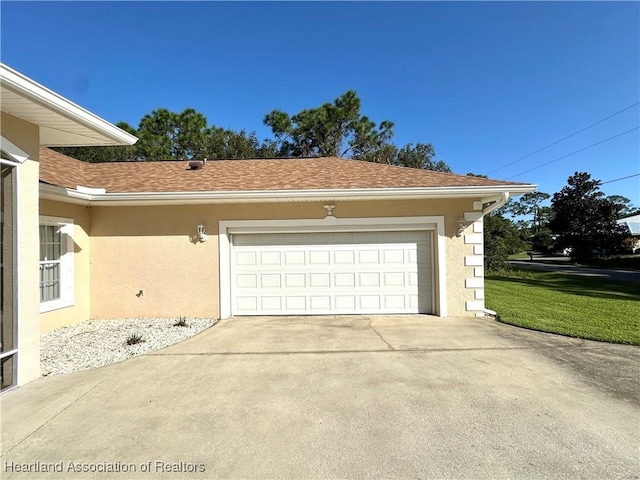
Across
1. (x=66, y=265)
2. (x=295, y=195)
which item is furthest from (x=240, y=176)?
(x=66, y=265)

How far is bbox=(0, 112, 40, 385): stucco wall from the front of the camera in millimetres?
4020

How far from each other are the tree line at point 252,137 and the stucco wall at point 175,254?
45.5 feet

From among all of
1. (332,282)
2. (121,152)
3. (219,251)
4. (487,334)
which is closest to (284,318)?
(332,282)

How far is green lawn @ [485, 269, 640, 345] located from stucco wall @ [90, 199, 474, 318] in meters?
1.53

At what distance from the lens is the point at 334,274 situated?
7.78 meters

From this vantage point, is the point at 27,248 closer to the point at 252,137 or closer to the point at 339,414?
the point at 339,414

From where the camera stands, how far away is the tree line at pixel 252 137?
2025cm

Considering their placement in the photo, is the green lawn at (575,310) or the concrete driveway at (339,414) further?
the green lawn at (575,310)

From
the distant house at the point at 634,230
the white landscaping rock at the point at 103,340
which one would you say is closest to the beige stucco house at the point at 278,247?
the white landscaping rock at the point at 103,340

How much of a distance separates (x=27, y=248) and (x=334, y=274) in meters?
5.59

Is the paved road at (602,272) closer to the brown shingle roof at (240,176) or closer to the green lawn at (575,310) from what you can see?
the green lawn at (575,310)

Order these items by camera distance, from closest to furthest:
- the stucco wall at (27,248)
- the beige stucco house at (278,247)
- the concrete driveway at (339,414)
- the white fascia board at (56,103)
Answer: the concrete driveway at (339,414), the white fascia board at (56,103), the stucco wall at (27,248), the beige stucco house at (278,247)

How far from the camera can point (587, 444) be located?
9.09ft

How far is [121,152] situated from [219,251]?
1754 cm
